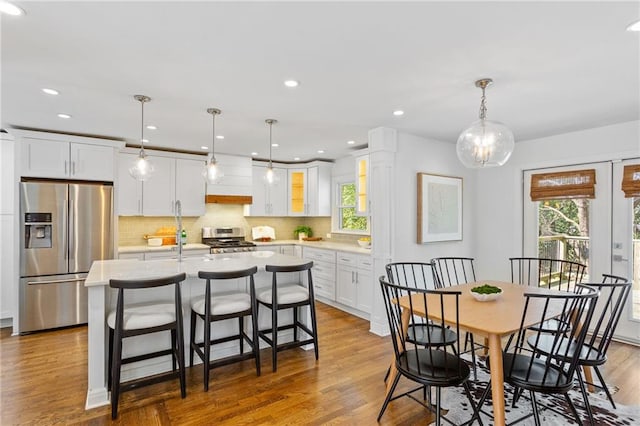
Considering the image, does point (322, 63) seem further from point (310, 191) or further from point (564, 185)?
point (310, 191)

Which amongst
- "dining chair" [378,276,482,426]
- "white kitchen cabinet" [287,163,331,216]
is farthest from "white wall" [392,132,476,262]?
"white kitchen cabinet" [287,163,331,216]

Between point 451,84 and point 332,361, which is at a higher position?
point 451,84

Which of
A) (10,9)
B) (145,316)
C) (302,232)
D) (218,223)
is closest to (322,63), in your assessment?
(10,9)

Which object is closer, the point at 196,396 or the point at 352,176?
the point at 196,396

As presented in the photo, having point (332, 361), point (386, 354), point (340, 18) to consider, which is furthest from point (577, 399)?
point (340, 18)

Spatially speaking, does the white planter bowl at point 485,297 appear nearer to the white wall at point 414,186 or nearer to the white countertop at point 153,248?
the white wall at point 414,186

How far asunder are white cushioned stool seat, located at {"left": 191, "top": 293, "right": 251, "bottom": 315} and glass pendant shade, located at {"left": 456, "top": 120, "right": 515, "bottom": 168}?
7.11 ft

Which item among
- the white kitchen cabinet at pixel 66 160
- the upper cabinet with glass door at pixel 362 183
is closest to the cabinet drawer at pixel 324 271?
the upper cabinet with glass door at pixel 362 183

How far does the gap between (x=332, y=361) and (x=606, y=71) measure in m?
3.24

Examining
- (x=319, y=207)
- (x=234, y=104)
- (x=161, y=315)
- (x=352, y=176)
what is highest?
(x=234, y=104)

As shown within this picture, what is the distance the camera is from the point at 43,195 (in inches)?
158

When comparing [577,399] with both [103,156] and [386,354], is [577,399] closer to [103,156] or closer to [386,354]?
[386,354]

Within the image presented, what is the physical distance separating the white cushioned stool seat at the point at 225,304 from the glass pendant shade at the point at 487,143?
7.11 feet

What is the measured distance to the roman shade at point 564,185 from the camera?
13.1 ft
